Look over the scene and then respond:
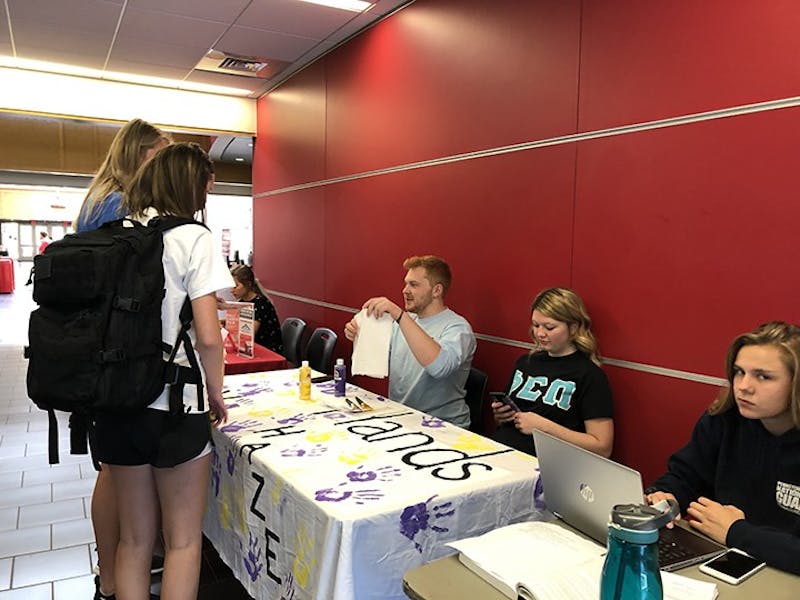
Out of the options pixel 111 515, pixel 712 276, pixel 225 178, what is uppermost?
pixel 225 178

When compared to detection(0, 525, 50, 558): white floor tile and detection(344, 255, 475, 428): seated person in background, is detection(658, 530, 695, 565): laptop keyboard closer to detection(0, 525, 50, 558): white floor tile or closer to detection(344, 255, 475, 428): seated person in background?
detection(344, 255, 475, 428): seated person in background

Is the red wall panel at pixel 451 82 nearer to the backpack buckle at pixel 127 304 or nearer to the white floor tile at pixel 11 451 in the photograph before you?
the backpack buckle at pixel 127 304

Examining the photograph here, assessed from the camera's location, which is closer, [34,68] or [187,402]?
[187,402]

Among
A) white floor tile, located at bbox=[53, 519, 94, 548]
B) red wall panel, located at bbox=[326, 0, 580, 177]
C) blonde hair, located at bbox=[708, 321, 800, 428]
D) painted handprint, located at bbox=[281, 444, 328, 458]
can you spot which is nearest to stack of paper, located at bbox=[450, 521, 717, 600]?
blonde hair, located at bbox=[708, 321, 800, 428]

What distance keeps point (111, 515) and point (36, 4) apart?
3196 mm

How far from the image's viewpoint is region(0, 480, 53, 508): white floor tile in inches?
138

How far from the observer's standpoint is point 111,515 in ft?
7.16

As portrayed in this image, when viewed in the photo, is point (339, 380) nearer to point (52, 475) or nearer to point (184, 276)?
point (184, 276)

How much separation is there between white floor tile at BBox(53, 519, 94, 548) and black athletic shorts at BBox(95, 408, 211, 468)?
164cm

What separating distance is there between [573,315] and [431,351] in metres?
0.60

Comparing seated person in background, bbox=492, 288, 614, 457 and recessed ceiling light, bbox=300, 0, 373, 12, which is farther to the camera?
recessed ceiling light, bbox=300, 0, 373, 12

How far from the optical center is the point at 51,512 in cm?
340

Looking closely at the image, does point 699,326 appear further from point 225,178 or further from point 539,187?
point 225,178

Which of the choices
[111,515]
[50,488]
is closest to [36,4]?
[50,488]
